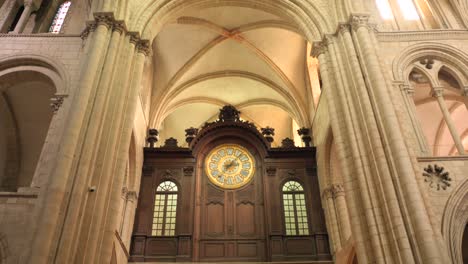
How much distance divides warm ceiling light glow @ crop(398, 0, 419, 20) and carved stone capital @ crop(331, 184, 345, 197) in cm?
620

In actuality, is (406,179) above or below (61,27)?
below

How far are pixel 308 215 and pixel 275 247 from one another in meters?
1.84

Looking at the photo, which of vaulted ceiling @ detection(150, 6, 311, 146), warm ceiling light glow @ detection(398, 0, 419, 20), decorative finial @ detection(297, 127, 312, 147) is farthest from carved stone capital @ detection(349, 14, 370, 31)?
decorative finial @ detection(297, 127, 312, 147)

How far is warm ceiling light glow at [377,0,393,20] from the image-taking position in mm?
13914

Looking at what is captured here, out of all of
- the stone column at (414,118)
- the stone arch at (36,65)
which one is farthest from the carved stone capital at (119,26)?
the stone column at (414,118)

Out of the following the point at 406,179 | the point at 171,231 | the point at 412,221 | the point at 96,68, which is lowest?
the point at 412,221

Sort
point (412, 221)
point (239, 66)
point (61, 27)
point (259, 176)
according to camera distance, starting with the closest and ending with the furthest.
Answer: point (412, 221) → point (61, 27) → point (259, 176) → point (239, 66)

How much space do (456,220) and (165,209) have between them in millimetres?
9773

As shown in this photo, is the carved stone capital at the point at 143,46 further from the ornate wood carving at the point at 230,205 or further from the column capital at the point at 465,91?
the column capital at the point at 465,91

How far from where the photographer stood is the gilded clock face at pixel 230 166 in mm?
16109

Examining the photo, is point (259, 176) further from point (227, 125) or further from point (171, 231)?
point (171, 231)

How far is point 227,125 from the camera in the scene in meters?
16.8

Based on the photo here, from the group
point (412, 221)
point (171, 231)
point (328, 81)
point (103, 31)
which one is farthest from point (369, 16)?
point (171, 231)

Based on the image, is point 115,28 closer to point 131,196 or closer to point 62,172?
point 62,172
